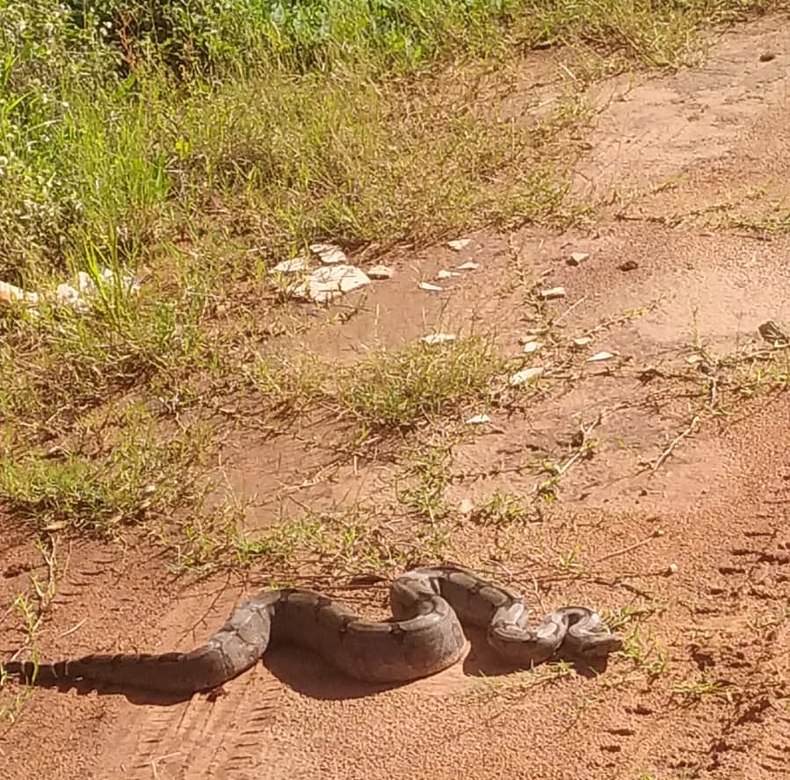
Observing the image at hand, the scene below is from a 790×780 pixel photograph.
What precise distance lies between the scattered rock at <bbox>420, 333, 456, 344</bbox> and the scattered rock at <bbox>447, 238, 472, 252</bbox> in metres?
0.95

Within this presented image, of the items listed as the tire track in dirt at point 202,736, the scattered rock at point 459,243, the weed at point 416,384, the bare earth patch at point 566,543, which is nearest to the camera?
the bare earth patch at point 566,543

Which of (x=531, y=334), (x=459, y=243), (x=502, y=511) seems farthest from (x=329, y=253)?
(x=502, y=511)

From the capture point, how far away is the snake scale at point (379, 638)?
4.54 m

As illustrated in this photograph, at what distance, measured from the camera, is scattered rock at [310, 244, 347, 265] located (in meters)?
7.47

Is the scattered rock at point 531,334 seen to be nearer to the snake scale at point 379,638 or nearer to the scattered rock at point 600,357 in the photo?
the scattered rock at point 600,357

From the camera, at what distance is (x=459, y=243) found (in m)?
7.45

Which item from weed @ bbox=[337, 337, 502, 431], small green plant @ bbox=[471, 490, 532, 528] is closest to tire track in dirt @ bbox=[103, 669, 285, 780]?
small green plant @ bbox=[471, 490, 532, 528]

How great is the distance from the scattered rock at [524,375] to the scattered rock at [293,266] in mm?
1633

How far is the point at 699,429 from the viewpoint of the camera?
223 inches

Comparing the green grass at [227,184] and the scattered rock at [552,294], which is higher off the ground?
the green grass at [227,184]

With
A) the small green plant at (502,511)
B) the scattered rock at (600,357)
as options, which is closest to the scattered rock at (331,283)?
the scattered rock at (600,357)

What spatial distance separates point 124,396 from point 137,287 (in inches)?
36.2

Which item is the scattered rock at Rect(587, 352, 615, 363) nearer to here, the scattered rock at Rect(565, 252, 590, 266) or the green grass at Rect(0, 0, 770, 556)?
the green grass at Rect(0, 0, 770, 556)

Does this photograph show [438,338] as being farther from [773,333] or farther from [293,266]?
[773,333]
